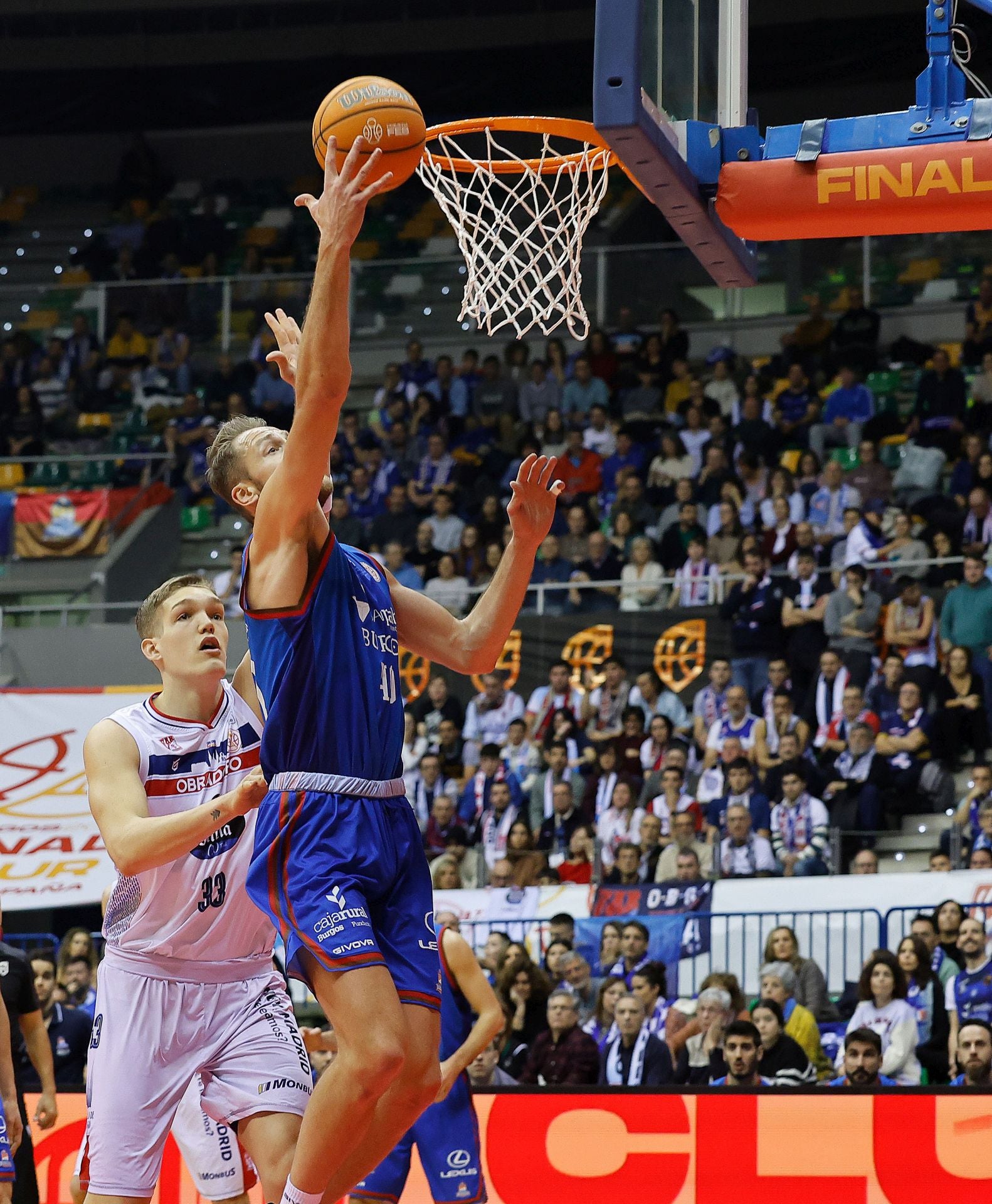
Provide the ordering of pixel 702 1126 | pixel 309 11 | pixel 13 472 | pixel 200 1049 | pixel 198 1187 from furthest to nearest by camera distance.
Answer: pixel 309 11 → pixel 13 472 → pixel 702 1126 → pixel 198 1187 → pixel 200 1049

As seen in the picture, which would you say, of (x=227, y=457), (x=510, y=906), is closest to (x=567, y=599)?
(x=510, y=906)

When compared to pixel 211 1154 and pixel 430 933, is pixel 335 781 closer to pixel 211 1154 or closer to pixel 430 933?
pixel 430 933

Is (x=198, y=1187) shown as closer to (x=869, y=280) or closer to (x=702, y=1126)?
(x=702, y=1126)

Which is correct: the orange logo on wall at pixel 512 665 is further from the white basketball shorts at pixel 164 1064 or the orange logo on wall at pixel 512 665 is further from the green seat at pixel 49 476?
the white basketball shorts at pixel 164 1064

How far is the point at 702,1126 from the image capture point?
949cm

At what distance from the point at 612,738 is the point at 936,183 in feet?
31.9

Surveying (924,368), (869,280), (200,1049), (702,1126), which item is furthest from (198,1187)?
(869,280)

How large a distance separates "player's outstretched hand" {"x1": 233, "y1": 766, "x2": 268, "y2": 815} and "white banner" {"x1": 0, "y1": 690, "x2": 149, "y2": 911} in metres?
9.89

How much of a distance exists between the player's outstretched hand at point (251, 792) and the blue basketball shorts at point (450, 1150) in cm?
347

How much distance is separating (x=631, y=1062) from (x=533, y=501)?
6.90m

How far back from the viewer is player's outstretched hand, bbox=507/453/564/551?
18.6ft

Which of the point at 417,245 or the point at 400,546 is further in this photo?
the point at 417,245

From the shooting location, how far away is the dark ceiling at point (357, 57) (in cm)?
2436

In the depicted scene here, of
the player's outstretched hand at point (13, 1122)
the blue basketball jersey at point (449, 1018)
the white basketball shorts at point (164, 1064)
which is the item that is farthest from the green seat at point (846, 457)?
the white basketball shorts at point (164, 1064)
